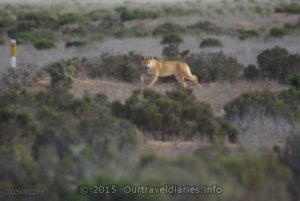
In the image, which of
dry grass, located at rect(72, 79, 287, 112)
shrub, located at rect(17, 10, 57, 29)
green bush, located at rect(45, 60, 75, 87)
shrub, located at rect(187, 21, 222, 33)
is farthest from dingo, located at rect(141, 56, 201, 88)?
shrub, located at rect(17, 10, 57, 29)

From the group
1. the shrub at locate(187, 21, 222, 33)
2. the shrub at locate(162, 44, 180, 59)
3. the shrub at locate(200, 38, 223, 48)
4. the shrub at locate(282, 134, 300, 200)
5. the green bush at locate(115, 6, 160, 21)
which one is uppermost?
the shrub at locate(282, 134, 300, 200)

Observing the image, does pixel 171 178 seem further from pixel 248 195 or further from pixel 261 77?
pixel 261 77

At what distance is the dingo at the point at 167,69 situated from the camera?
21625mm

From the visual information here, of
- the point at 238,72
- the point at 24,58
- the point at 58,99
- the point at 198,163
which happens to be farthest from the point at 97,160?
the point at 24,58

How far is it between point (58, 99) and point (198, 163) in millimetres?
7050

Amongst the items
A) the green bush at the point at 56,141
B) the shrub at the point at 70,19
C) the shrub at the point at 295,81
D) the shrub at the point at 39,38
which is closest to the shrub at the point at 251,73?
the shrub at the point at 295,81

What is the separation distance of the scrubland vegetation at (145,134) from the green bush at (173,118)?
0.02 m

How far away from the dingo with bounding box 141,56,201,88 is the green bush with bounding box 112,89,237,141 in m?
6.34

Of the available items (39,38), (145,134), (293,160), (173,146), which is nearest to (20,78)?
(145,134)

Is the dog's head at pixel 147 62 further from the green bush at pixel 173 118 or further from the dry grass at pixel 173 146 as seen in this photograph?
the dry grass at pixel 173 146

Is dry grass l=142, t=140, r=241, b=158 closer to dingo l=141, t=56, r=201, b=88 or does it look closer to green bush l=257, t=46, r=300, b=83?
dingo l=141, t=56, r=201, b=88

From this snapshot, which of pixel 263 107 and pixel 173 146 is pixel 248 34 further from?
pixel 173 146

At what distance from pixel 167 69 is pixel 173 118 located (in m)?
8.24

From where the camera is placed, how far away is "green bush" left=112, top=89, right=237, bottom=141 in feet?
43.5
